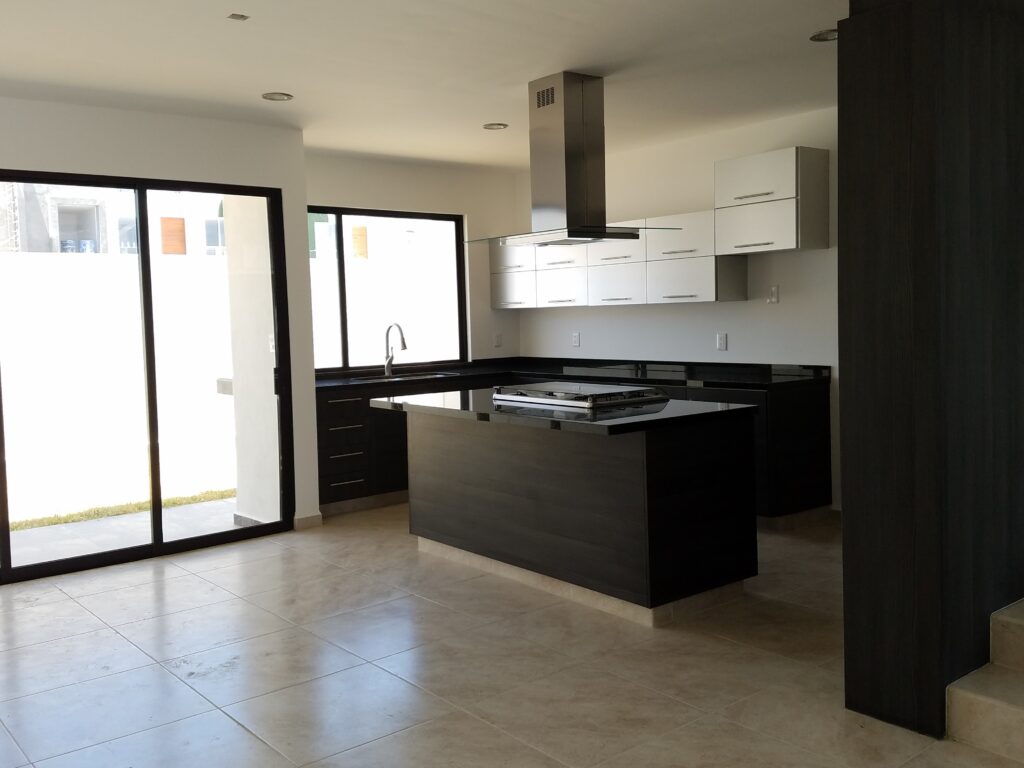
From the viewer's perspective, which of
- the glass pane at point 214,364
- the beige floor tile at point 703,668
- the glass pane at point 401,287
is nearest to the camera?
the beige floor tile at point 703,668

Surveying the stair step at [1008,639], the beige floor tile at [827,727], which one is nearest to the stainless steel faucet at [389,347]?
the beige floor tile at [827,727]

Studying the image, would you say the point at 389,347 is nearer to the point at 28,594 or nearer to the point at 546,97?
the point at 546,97

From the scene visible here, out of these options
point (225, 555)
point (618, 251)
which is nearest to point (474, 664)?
point (225, 555)

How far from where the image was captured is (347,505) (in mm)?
6191

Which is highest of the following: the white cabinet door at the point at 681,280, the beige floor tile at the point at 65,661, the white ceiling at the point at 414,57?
the white ceiling at the point at 414,57

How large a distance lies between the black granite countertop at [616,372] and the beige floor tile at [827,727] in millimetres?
2431

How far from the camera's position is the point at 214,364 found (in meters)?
5.39

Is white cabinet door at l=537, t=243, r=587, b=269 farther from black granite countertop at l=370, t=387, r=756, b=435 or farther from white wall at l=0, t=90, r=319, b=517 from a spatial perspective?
black granite countertop at l=370, t=387, r=756, b=435

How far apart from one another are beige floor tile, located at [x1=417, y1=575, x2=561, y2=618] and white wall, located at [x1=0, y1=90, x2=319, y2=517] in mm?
1792

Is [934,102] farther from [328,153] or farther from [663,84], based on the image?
[328,153]

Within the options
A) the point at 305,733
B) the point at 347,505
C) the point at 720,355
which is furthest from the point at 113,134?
the point at 720,355

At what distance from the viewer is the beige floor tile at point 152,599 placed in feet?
13.5

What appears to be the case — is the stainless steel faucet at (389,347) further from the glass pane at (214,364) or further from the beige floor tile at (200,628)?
the beige floor tile at (200,628)

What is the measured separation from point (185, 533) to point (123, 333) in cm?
123
